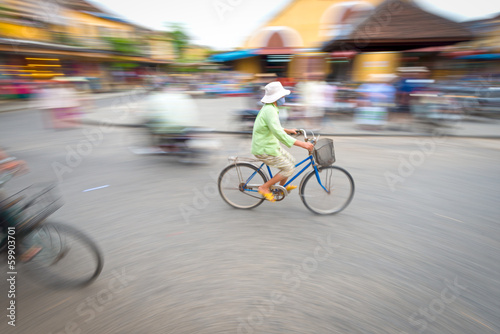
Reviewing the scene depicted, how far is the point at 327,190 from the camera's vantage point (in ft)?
13.0

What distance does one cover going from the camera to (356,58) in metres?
18.0

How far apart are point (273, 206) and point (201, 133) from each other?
8.87 ft

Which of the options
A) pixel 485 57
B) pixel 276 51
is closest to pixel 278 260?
pixel 485 57

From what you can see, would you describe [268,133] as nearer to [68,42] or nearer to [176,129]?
[176,129]

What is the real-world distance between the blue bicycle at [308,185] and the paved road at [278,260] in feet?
0.53

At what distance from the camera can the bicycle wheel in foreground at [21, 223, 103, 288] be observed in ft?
8.17

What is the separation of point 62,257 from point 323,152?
9.43 ft

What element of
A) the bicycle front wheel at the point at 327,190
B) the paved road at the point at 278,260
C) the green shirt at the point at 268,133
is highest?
the green shirt at the point at 268,133

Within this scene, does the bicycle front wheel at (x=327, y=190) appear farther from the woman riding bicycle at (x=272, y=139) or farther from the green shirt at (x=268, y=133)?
the green shirt at (x=268, y=133)

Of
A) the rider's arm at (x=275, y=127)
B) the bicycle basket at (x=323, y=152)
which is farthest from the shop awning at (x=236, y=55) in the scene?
the bicycle basket at (x=323, y=152)

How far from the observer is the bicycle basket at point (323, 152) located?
11.6 ft

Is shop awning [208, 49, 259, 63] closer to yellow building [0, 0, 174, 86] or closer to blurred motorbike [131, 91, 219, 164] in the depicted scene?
yellow building [0, 0, 174, 86]

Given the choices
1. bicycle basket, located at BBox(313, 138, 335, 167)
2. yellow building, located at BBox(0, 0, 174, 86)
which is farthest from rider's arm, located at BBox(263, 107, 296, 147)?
yellow building, located at BBox(0, 0, 174, 86)

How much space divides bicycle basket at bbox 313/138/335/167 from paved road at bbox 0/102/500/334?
83 centimetres
